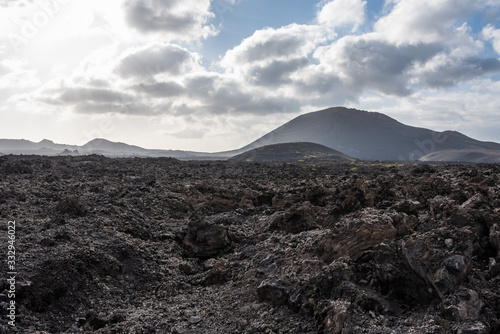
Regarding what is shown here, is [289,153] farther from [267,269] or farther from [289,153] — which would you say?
[267,269]

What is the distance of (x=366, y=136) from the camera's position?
16388cm

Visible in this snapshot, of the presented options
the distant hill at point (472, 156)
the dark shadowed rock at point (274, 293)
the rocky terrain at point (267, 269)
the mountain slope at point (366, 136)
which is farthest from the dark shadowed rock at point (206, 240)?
the mountain slope at point (366, 136)

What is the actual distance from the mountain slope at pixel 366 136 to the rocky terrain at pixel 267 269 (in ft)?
446

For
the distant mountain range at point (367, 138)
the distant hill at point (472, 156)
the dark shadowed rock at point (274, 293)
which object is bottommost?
the dark shadowed rock at point (274, 293)

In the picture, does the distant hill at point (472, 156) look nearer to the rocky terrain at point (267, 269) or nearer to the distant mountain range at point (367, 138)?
the distant mountain range at point (367, 138)

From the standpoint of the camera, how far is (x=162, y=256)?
848cm

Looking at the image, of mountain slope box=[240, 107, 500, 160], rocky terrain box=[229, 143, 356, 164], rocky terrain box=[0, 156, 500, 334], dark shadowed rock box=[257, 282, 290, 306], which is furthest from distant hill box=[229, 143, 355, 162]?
dark shadowed rock box=[257, 282, 290, 306]

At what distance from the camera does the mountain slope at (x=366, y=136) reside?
146125mm

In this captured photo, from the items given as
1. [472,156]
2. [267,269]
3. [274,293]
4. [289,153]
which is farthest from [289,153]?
[274,293]

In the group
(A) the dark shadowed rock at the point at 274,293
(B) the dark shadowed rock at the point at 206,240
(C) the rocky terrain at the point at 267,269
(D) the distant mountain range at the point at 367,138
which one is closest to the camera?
(C) the rocky terrain at the point at 267,269

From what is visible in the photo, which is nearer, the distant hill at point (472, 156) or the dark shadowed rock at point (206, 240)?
the dark shadowed rock at point (206, 240)

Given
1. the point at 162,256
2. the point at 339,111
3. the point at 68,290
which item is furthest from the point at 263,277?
the point at 339,111

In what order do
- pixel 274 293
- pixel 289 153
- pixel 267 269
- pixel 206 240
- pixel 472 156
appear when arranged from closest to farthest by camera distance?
pixel 274 293 < pixel 267 269 < pixel 206 240 < pixel 289 153 < pixel 472 156

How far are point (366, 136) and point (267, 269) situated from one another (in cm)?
16664
